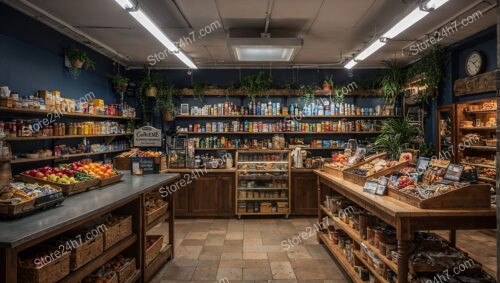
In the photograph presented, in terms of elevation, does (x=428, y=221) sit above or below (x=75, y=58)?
below

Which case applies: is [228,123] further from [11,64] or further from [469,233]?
[469,233]

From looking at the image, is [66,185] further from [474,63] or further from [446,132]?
[446,132]

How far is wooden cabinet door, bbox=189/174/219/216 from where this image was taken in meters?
7.68

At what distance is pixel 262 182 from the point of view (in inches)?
305

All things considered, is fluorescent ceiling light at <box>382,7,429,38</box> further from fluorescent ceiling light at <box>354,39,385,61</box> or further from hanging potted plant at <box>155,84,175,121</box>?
hanging potted plant at <box>155,84,175,121</box>

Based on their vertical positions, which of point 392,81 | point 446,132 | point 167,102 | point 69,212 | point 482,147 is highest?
point 392,81

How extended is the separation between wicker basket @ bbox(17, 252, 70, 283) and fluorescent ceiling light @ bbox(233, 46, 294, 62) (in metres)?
4.06

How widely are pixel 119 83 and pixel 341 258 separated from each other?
20.8ft

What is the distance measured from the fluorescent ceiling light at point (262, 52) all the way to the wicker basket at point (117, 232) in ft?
10.7

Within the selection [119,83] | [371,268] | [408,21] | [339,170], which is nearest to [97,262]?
[371,268]

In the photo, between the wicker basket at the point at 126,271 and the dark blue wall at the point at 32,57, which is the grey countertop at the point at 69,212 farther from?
the dark blue wall at the point at 32,57

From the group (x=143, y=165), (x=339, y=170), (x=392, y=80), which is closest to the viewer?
(x=339, y=170)

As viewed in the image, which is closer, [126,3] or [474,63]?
[126,3]

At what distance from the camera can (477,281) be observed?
2959mm
